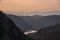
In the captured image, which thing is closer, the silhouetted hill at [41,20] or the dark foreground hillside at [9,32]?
the dark foreground hillside at [9,32]

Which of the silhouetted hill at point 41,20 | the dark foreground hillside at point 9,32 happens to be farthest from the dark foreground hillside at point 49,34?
the silhouetted hill at point 41,20

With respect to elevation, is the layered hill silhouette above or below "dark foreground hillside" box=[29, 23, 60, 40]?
above

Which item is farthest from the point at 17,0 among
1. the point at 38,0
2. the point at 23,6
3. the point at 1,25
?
the point at 1,25

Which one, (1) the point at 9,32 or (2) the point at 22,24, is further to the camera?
(2) the point at 22,24

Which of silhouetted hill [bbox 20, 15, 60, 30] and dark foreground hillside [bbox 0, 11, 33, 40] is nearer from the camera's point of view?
dark foreground hillside [bbox 0, 11, 33, 40]

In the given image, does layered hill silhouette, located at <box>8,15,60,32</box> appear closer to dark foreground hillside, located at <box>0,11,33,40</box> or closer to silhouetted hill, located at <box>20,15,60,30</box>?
silhouetted hill, located at <box>20,15,60,30</box>

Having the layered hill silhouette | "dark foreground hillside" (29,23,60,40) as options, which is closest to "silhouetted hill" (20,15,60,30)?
the layered hill silhouette

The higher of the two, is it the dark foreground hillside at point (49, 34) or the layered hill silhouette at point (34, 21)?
the layered hill silhouette at point (34, 21)

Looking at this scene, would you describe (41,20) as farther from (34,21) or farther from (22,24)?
(22,24)

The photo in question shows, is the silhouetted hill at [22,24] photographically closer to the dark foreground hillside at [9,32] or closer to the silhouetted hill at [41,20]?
the silhouetted hill at [41,20]

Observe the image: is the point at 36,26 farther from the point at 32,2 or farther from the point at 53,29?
the point at 32,2

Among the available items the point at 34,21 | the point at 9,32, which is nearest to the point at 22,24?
the point at 34,21
